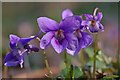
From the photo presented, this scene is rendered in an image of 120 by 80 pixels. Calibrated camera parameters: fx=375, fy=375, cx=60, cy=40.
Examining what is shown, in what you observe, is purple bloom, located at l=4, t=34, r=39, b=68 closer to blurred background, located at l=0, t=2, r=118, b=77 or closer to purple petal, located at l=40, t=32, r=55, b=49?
purple petal, located at l=40, t=32, r=55, b=49

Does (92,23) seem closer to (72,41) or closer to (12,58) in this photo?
(72,41)

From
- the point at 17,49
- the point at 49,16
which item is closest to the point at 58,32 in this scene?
the point at 17,49

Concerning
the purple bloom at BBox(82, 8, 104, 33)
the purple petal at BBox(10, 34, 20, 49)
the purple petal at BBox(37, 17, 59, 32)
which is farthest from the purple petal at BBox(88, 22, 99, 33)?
the purple petal at BBox(10, 34, 20, 49)

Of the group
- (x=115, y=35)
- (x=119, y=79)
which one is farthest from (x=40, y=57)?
(x=119, y=79)

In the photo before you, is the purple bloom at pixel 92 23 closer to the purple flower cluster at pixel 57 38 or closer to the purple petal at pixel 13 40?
the purple flower cluster at pixel 57 38

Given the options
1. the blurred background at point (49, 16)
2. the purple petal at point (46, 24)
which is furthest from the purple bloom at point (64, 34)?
the blurred background at point (49, 16)

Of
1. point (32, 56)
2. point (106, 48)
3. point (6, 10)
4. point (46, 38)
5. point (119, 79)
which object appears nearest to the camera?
point (46, 38)

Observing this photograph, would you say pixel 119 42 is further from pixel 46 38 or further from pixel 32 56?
pixel 46 38
